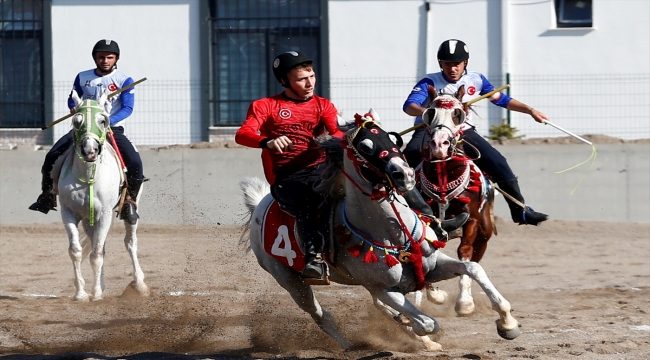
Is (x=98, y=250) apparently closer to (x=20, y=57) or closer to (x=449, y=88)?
(x=449, y=88)

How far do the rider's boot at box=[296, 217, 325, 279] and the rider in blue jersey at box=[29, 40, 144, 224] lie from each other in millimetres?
4392

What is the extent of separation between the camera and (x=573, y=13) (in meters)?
18.7

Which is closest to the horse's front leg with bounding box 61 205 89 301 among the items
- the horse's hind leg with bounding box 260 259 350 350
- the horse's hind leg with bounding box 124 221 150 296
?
the horse's hind leg with bounding box 124 221 150 296

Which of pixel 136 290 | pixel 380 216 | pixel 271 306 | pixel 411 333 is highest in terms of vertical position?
pixel 380 216

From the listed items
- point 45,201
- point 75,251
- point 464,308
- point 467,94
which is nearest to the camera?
point 464,308

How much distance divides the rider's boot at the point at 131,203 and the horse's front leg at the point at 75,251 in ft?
2.10

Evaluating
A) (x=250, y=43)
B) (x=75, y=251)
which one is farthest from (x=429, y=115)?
(x=250, y=43)

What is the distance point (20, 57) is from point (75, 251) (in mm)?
10158

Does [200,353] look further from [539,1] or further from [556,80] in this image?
[539,1]

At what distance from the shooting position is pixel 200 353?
23.6 feet

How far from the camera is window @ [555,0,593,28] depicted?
1867 cm

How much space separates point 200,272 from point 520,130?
738cm

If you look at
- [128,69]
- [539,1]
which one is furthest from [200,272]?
[539,1]

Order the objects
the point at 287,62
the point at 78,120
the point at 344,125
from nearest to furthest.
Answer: the point at 344,125
the point at 287,62
the point at 78,120
